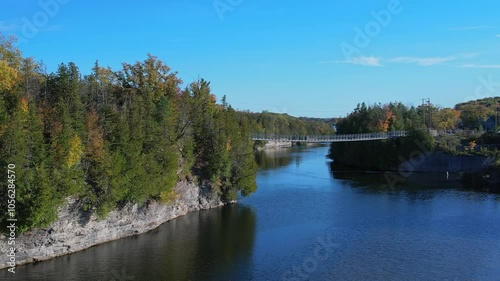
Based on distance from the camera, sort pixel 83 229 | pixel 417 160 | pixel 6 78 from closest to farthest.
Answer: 1. pixel 6 78
2. pixel 83 229
3. pixel 417 160

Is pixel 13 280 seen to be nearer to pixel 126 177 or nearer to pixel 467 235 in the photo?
pixel 126 177

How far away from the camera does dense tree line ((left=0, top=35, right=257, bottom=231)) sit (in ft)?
85.9

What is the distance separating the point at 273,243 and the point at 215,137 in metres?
15.3

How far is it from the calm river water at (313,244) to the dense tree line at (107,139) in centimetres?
337

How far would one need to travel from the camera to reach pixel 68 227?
28.6 metres

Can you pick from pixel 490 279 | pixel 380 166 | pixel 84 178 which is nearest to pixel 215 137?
pixel 84 178

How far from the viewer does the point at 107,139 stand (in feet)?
107

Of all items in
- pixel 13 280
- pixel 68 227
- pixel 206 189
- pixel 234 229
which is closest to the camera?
pixel 13 280

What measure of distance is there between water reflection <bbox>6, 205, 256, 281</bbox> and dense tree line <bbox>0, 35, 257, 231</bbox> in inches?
107
